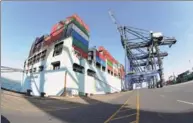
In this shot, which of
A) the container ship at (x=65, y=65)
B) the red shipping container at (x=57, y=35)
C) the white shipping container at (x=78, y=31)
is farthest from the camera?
the red shipping container at (x=57, y=35)

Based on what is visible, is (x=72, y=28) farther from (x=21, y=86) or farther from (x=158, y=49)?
(x=158, y=49)

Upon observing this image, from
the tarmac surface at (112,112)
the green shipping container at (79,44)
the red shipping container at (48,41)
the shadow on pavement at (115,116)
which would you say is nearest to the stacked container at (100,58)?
the green shipping container at (79,44)

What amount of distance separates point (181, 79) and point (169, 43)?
15562 millimetres

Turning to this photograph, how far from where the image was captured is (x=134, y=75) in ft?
219

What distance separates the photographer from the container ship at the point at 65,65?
3725 cm

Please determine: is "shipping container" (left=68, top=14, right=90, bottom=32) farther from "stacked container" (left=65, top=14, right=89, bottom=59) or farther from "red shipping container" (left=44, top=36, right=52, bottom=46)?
"red shipping container" (left=44, top=36, right=52, bottom=46)

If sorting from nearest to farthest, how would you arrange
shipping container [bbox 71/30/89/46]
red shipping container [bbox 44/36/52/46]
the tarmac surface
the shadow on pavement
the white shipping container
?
1. the shadow on pavement
2. the tarmac surface
3. shipping container [bbox 71/30/89/46]
4. the white shipping container
5. red shipping container [bbox 44/36/52/46]

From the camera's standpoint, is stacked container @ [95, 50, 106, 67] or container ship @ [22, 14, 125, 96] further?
stacked container @ [95, 50, 106, 67]

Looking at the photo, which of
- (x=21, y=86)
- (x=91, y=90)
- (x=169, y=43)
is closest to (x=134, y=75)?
(x=169, y=43)

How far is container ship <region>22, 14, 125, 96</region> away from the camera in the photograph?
37.2 m

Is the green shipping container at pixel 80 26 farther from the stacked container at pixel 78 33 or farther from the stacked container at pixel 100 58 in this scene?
the stacked container at pixel 100 58

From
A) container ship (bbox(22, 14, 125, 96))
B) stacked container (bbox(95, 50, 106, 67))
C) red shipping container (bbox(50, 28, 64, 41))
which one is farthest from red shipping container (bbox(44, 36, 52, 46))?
stacked container (bbox(95, 50, 106, 67))

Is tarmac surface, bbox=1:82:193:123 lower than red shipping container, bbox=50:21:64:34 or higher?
lower

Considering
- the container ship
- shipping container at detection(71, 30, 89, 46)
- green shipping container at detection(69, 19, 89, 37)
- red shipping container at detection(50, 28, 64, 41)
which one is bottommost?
the container ship
